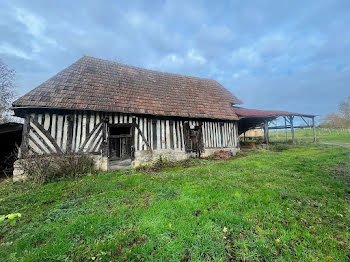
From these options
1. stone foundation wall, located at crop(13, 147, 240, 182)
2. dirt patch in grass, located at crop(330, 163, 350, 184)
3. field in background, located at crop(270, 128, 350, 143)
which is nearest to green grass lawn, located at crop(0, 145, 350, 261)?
dirt patch in grass, located at crop(330, 163, 350, 184)

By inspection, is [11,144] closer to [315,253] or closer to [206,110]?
[206,110]

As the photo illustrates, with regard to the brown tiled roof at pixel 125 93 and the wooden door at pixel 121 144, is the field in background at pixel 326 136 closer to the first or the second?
the brown tiled roof at pixel 125 93

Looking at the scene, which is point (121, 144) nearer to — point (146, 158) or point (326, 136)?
point (146, 158)

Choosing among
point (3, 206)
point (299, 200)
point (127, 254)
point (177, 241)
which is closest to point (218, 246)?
point (177, 241)

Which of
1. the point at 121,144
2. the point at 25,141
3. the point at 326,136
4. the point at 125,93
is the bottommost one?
the point at 326,136

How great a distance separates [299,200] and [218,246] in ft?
8.71

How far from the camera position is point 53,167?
5.41m

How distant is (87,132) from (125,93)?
9.65 ft

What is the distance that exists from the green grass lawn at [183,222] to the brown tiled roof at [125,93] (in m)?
3.84

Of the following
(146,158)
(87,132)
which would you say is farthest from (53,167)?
(146,158)

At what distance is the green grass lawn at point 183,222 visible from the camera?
6.76 ft

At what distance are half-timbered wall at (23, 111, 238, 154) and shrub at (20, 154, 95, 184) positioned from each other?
2.07 feet

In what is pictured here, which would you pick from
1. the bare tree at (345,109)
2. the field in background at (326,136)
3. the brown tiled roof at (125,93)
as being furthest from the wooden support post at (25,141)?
the bare tree at (345,109)

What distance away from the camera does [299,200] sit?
3414 mm
